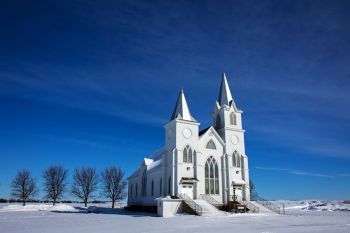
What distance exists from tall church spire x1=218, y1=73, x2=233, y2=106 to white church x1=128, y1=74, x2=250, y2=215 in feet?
1.24

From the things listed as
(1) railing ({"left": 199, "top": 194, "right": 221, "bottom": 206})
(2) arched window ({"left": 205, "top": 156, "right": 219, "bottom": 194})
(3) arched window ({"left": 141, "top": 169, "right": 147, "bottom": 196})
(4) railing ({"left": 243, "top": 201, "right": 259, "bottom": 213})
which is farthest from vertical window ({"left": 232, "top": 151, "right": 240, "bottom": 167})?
(3) arched window ({"left": 141, "top": 169, "right": 147, "bottom": 196})

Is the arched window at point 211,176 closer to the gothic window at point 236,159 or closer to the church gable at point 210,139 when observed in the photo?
the church gable at point 210,139

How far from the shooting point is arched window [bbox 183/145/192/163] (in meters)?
38.7

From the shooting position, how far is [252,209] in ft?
120

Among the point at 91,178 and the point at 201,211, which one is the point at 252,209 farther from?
the point at 91,178

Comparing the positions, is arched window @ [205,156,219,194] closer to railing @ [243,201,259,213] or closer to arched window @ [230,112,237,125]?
railing @ [243,201,259,213]

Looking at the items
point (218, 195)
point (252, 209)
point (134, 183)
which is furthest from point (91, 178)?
point (252, 209)

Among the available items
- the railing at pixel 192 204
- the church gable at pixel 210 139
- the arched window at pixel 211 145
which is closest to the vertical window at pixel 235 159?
the church gable at pixel 210 139

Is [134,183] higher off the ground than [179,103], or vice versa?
[179,103]

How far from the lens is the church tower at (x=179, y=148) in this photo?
123 feet

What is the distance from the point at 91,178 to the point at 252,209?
35.9 meters

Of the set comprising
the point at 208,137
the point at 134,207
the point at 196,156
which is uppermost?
the point at 208,137

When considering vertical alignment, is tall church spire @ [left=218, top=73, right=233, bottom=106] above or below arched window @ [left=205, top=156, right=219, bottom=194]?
above

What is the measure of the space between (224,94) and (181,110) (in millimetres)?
8833
